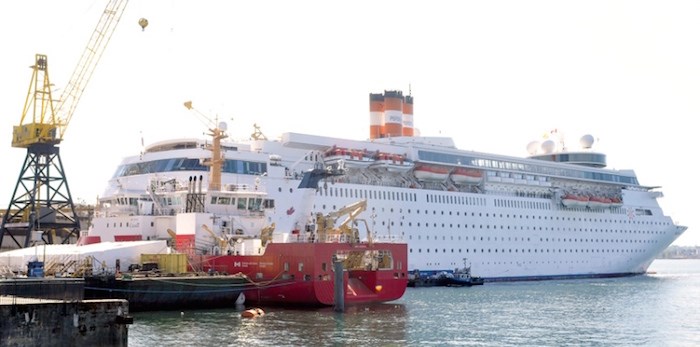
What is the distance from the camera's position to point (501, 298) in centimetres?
4538

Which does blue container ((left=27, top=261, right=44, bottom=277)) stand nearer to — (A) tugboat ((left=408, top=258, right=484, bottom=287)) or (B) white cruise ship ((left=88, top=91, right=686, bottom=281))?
(B) white cruise ship ((left=88, top=91, right=686, bottom=281))

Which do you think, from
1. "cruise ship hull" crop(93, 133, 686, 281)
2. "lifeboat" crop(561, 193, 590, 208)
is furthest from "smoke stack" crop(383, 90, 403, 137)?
"lifeboat" crop(561, 193, 590, 208)

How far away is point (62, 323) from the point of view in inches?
685

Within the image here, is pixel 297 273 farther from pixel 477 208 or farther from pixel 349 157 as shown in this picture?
pixel 477 208

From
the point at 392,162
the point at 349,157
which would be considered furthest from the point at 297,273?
the point at 392,162

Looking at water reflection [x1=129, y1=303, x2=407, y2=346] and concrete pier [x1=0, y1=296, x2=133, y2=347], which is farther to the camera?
water reflection [x1=129, y1=303, x2=407, y2=346]

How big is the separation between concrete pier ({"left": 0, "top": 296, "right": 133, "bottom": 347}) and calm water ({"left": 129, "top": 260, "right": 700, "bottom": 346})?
6.88 meters

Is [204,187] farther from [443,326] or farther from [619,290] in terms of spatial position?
[619,290]

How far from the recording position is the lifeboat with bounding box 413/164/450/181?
60.0 meters

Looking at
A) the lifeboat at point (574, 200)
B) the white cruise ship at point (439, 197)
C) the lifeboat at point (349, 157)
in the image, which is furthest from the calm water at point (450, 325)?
the lifeboat at point (574, 200)

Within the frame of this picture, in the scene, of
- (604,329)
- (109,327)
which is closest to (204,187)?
(604,329)

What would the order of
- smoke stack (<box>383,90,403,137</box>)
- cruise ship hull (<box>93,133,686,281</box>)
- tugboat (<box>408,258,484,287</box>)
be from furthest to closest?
smoke stack (<box>383,90,403,137</box>)
tugboat (<box>408,258,484,287</box>)
cruise ship hull (<box>93,133,686,281</box>)

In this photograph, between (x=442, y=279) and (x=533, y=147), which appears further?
(x=533, y=147)

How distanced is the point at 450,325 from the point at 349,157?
82.1ft
